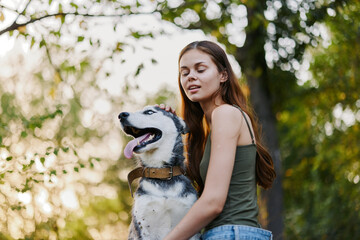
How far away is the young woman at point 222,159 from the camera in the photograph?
244 cm

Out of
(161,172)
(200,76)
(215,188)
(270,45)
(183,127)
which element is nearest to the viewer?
(215,188)

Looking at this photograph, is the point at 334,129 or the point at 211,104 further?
the point at 334,129

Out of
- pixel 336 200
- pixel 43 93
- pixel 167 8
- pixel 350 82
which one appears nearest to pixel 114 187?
pixel 43 93

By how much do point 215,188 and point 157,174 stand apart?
0.62 m

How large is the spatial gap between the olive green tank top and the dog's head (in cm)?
41

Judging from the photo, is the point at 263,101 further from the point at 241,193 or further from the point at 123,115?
the point at 241,193

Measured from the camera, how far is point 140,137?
299 cm

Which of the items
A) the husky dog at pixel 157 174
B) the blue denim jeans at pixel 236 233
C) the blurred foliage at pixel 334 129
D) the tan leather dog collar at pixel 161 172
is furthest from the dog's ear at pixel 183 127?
the blurred foliage at pixel 334 129

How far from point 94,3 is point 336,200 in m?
7.77

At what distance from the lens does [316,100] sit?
9828mm

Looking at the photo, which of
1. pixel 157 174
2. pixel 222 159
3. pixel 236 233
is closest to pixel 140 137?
pixel 157 174

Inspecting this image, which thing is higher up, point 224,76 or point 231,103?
point 224,76

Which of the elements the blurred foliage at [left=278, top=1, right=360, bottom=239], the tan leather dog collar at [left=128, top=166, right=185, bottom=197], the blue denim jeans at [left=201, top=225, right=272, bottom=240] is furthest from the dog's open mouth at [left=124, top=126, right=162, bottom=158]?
the blurred foliage at [left=278, top=1, right=360, bottom=239]

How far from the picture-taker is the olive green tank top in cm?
254
